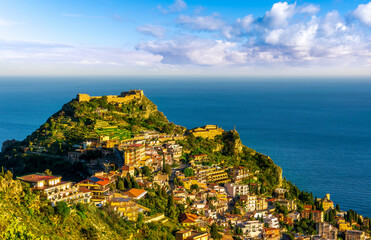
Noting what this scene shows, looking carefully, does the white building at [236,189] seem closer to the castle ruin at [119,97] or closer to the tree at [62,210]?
the tree at [62,210]

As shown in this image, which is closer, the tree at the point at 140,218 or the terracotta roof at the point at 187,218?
the tree at the point at 140,218

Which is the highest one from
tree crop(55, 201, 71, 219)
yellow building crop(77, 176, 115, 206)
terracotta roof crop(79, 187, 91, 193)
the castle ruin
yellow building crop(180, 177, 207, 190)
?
the castle ruin

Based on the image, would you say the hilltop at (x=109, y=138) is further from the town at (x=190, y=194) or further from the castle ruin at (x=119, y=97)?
the town at (x=190, y=194)

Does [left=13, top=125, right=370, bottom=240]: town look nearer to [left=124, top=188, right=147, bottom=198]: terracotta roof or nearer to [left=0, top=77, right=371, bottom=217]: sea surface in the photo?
[left=124, top=188, right=147, bottom=198]: terracotta roof

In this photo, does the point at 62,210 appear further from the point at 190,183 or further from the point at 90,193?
the point at 190,183

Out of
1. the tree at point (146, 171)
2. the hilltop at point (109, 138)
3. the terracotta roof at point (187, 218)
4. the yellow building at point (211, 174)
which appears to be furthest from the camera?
the yellow building at point (211, 174)

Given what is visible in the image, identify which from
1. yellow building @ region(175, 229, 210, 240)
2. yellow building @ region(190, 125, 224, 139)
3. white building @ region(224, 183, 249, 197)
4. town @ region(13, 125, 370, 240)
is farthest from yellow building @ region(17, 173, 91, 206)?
yellow building @ region(190, 125, 224, 139)

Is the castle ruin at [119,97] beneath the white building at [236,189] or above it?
above

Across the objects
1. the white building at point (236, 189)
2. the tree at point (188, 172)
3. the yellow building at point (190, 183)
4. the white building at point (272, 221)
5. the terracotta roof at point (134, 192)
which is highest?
the terracotta roof at point (134, 192)

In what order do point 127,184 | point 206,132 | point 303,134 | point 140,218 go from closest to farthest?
point 140,218 < point 127,184 < point 206,132 < point 303,134

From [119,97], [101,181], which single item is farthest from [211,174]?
[119,97]

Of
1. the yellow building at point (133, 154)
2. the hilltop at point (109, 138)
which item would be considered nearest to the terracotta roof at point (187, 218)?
the yellow building at point (133, 154)

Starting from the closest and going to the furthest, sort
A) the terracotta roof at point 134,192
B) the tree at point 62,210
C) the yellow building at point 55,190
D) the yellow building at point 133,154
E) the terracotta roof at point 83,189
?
1. the tree at point 62,210
2. the yellow building at point 55,190
3. the terracotta roof at point 83,189
4. the terracotta roof at point 134,192
5. the yellow building at point 133,154

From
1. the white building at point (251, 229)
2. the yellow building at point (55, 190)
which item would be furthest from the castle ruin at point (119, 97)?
the white building at point (251, 229)
